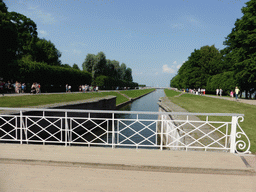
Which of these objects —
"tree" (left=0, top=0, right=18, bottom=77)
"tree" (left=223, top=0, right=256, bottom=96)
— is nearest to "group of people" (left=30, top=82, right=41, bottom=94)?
"tree" (left=0, top=0, right=18, bottom=77)

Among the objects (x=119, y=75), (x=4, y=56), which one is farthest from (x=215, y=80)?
(x=119, y=75)

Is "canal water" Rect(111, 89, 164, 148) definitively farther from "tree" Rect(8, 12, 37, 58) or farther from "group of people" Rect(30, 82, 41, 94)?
"tree" Rect(8, 12, 37, 58)

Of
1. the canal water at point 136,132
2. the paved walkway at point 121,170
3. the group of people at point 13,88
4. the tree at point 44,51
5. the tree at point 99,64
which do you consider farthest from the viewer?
the tree at point 99,64

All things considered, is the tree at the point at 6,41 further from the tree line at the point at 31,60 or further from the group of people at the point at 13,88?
the group of people at the point at 13,88

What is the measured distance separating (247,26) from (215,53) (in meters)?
26.0

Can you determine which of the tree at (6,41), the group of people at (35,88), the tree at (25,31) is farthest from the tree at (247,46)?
the tree at (25,31)

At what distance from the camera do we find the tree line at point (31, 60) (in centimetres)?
2800

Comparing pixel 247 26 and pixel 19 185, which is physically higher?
pixel 247 26

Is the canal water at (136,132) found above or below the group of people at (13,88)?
below

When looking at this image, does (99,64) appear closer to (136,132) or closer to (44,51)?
(44,51)

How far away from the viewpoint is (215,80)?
42.1 meters

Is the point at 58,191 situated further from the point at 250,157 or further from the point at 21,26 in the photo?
the point at 21,26

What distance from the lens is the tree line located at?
91.9ft

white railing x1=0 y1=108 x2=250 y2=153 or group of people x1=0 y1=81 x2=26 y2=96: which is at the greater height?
group of people x1=0 y1=81 x2=26 y2=96
